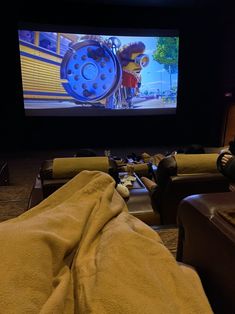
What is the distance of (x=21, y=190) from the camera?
11.4ft

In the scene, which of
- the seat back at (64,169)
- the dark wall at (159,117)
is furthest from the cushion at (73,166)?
the dark wall at (159,117)

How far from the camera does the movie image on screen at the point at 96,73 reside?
16.8 ft

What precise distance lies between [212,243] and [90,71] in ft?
16.0

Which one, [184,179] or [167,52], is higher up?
[167,52]

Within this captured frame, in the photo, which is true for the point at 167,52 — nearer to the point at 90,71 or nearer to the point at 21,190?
the point at 90,71

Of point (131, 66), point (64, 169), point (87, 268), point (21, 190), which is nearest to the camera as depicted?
point (87, 268)

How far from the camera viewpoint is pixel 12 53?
507cm

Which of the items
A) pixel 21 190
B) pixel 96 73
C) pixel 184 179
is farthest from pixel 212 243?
pixel 96 73

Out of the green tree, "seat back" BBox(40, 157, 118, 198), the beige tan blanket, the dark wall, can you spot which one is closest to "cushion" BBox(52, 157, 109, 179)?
"seat back" BBox(40, 157, 118, 198)

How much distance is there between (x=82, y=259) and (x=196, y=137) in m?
5.77

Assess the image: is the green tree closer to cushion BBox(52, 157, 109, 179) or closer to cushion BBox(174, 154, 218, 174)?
cushion BBox(174, 154, 218, 174)

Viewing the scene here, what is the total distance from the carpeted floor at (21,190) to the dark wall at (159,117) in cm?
64

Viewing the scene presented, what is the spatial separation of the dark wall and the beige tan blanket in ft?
16.5

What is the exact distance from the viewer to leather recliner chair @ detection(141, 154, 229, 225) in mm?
1985
